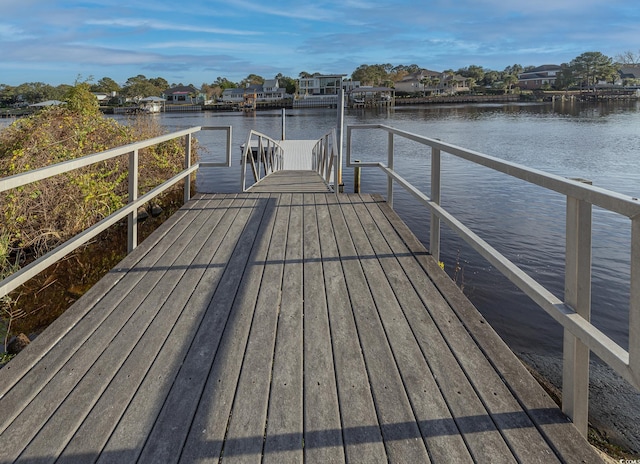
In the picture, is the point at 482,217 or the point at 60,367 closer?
the point at 60,367

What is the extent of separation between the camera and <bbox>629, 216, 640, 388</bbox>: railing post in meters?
1.41

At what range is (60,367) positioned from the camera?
219cm

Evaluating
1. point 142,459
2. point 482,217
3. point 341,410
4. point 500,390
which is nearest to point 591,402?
Answer: point 500,390

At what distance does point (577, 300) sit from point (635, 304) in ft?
1.24

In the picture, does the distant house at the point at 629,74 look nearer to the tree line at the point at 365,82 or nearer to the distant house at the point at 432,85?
the tree line at the point at 365,82

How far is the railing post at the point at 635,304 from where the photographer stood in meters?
1.41

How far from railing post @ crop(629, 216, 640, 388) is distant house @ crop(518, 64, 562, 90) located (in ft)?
411

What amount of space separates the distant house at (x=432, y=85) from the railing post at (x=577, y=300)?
4310 inches

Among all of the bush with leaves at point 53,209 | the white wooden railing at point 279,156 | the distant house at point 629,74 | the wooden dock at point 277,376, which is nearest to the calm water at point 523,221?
the white wooden railing at point 279,156

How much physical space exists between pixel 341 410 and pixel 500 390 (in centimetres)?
70

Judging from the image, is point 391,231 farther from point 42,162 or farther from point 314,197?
point 42,162

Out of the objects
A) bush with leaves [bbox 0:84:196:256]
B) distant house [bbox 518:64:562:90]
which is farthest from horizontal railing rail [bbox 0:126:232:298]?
distant house [bbox 518:64:562:90]

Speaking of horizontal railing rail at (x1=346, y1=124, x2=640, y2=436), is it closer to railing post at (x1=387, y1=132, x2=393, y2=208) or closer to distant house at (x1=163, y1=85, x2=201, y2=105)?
railing post at (x1=387, y1=132, x2=393, y2=208)

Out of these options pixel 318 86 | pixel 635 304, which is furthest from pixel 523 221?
pixel 318 86
